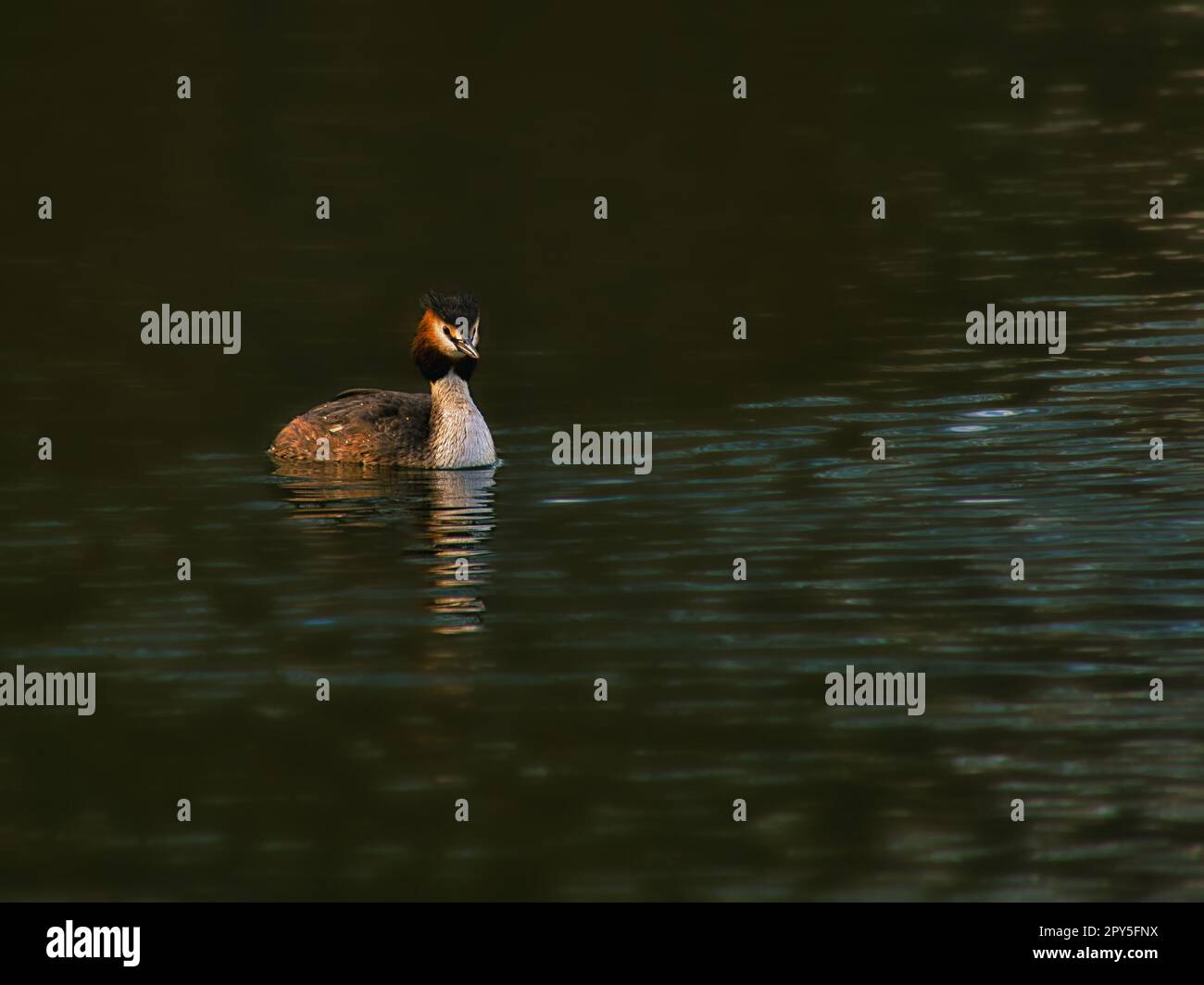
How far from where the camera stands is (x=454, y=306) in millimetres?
22109

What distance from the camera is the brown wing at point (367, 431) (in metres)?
22.2

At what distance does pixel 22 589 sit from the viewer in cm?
1794

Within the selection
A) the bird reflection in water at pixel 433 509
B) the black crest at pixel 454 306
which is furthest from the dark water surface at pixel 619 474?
the black crest at pixel 454 306

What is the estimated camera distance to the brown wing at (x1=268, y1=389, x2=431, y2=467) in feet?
72.7

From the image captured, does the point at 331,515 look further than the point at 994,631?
Yes

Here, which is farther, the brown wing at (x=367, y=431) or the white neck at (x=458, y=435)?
the brown wing at (x=367, y=431)

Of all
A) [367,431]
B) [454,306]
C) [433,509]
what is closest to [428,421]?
[367,431]

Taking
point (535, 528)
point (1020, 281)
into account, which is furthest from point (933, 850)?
point (1020, 281)

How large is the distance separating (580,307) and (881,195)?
657cm

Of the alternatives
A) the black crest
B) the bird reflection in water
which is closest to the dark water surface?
the bird reflection in water

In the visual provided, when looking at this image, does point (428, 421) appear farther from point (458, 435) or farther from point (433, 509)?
point (433, 509)

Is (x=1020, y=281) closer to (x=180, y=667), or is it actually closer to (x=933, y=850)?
(x=180, y=667)

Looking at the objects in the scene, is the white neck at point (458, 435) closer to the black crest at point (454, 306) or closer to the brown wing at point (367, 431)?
the brown wing at point (367, 431)

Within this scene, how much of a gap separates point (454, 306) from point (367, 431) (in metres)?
1.27
